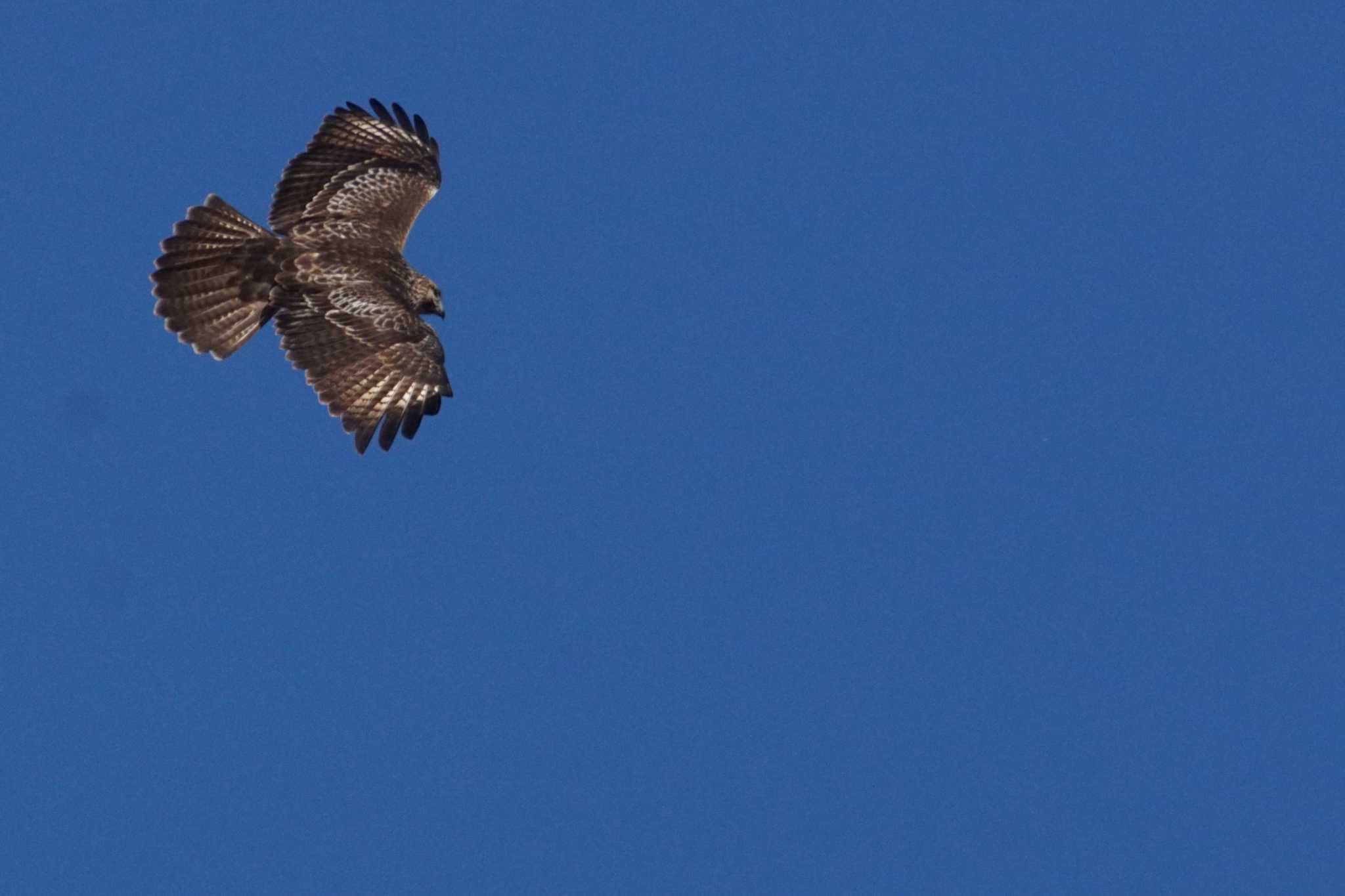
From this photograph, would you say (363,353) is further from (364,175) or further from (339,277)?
(364,175)

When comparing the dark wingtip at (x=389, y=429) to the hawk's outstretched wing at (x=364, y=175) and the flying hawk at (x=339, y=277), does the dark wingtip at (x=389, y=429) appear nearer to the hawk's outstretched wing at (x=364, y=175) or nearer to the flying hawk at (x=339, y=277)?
the flying hawk at (x=339, y=277)

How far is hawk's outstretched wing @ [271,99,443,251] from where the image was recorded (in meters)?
21.5

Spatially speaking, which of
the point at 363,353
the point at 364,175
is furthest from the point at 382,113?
the point at 363,353

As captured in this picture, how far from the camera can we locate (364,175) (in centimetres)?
2205

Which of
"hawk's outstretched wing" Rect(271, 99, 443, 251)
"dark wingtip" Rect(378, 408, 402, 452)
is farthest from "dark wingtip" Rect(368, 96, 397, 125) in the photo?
"dark wingtip" Rect(378, 408, 402, 452)

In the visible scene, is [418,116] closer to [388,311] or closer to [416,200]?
[416,200]

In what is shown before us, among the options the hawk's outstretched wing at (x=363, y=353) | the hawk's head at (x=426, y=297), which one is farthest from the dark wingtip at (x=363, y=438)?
the hawk's head at (x=426, y=297)

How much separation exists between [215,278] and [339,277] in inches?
47.7

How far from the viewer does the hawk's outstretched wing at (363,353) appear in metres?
19.5

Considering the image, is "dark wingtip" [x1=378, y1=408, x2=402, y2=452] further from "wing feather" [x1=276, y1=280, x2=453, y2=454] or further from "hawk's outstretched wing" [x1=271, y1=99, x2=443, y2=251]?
"hawk's outstretched wing" [x1=271, y1=99, x2=443, y2=251]

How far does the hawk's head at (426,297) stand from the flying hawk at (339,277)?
2cm

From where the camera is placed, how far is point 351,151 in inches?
880

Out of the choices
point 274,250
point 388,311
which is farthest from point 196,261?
point 388,311

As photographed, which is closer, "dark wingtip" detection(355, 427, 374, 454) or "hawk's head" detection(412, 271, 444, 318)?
"dark wingtip" detection(355, 427, 374, 454)
